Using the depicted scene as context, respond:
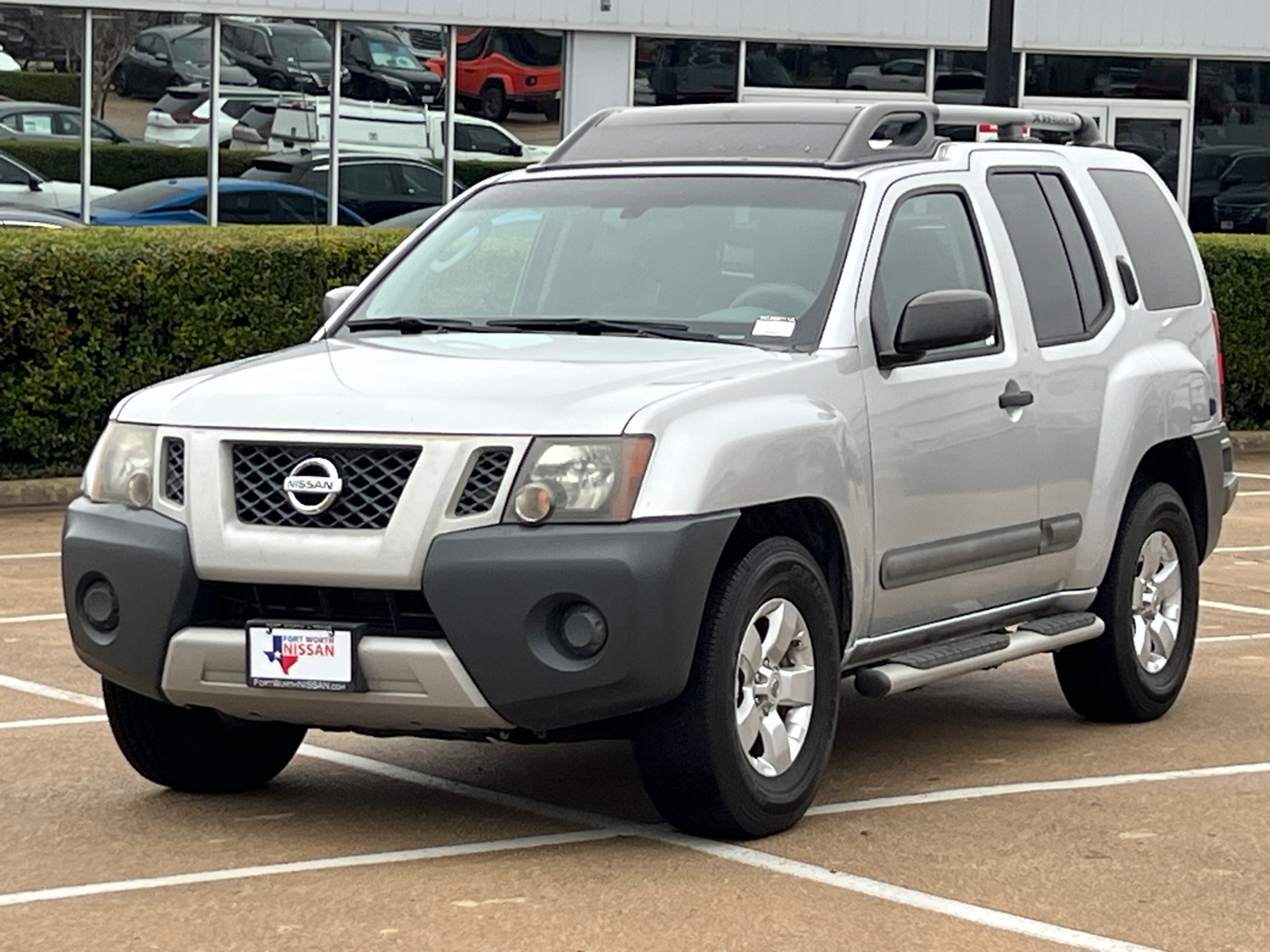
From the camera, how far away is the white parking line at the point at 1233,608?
11.1 meters

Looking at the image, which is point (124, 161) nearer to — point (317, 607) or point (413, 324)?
point (413, 324)

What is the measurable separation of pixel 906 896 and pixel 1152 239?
3.64m

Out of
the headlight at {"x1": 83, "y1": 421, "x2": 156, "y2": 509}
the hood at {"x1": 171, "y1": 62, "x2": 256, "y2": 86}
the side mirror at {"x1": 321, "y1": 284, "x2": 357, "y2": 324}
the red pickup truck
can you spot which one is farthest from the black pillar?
the headlight at {"x1": 83, "y1": 421, "x2": 156, "y2": 509}

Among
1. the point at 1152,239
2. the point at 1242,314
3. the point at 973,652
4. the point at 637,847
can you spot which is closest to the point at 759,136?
the point at 973,652

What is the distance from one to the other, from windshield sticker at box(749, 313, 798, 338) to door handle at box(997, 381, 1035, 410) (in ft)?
2.80

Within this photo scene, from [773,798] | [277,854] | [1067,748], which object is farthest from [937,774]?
[277,854]

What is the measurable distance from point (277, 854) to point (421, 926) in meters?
0.84

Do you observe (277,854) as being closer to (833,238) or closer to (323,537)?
(323,537)

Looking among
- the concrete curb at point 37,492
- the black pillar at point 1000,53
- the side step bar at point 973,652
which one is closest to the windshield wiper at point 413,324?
the side step bar at point 973,652

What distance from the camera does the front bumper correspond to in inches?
231

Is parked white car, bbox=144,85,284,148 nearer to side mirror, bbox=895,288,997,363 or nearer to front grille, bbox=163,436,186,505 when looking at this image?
side mirror, bbox=895,288,997,363

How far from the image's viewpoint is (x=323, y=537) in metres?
6.02

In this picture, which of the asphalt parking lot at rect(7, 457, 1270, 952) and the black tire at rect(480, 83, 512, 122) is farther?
the black tire at rect(480, 83, 512, 122)

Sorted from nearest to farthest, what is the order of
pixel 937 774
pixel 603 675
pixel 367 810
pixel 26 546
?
1. pixel 603 675
2. pixel 367 810
3. pixel 937 774
4. pixel 26 546
